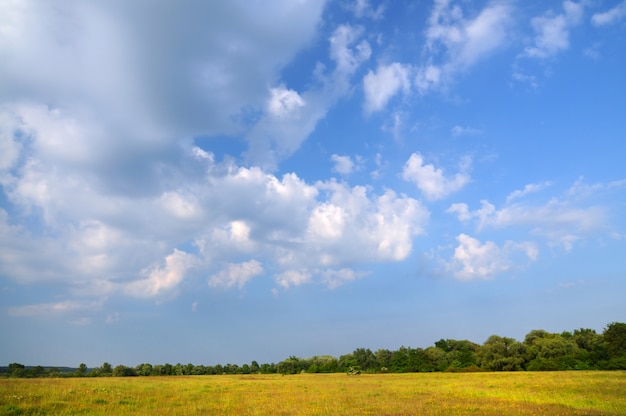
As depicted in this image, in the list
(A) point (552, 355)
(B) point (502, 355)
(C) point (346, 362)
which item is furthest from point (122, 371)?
(A) point (552, 355)

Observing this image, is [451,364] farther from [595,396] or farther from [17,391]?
[17,391]

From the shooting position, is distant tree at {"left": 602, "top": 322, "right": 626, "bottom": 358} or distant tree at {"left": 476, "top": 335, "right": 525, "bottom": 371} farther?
distant tree at {"left": 476, "top": 335, "right": 525, "bottom": 371}

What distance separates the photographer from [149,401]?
26250 millimetres

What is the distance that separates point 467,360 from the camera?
91.6m

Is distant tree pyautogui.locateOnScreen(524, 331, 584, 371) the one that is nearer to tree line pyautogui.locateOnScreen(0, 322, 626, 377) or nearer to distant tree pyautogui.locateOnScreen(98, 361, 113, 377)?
tree line pyautogui.locateOnScreen(0, 322, 626, 377)

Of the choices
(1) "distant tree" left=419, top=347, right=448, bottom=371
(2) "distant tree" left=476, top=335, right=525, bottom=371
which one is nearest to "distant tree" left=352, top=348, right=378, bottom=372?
(1) "distant tree" left=419, top=347, right=448, bottom=371

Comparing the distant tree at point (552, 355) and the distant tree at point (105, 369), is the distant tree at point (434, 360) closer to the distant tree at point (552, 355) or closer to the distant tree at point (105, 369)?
the distant tree at point (552, 355)

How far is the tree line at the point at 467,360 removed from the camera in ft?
230

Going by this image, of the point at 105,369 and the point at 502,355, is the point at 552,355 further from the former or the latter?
the point at 105,369

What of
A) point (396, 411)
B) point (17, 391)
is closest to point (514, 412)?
point (396, 411)

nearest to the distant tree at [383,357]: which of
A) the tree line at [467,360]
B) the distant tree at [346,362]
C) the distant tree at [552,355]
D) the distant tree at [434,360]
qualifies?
the tree line at [467,360]

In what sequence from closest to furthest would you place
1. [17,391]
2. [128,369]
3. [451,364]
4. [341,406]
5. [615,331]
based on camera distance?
1. [341,406]
2. [17,391]
3. [615,331]
4. [451,364]
5. [128,369]

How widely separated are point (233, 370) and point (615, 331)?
10300 cm

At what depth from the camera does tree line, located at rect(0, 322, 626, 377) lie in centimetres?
7000
